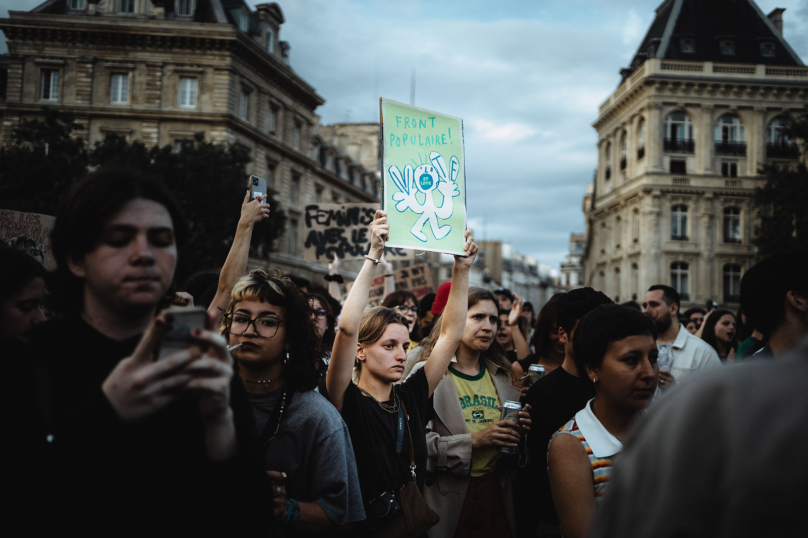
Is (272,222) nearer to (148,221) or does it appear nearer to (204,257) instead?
(204,257)

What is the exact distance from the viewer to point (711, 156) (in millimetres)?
45625

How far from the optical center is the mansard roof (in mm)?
47250

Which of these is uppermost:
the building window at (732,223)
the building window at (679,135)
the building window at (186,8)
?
the building window at (186,8)

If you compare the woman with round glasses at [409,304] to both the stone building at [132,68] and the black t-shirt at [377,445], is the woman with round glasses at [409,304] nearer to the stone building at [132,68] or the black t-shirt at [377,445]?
the black t-shirt at [377,445]

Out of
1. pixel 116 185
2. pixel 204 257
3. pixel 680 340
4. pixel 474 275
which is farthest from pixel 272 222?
pixel 474 275

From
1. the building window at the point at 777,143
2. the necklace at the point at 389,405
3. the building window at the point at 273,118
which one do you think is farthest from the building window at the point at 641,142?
the necklace at the point at 389,405

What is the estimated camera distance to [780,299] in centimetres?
338

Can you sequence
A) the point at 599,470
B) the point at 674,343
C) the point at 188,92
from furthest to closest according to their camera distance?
the point at 188,92, the point at 674,343, the point at 599,470

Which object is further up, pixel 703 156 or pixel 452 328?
pixel 703 156

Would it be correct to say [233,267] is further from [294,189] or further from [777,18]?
[777,18]

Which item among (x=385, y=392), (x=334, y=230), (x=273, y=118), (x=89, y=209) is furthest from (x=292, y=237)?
(x=89, y=209)

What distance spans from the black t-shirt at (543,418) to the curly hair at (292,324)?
1521 mm

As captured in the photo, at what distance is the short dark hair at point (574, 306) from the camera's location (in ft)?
14.3

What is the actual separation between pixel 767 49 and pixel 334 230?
4830cm
